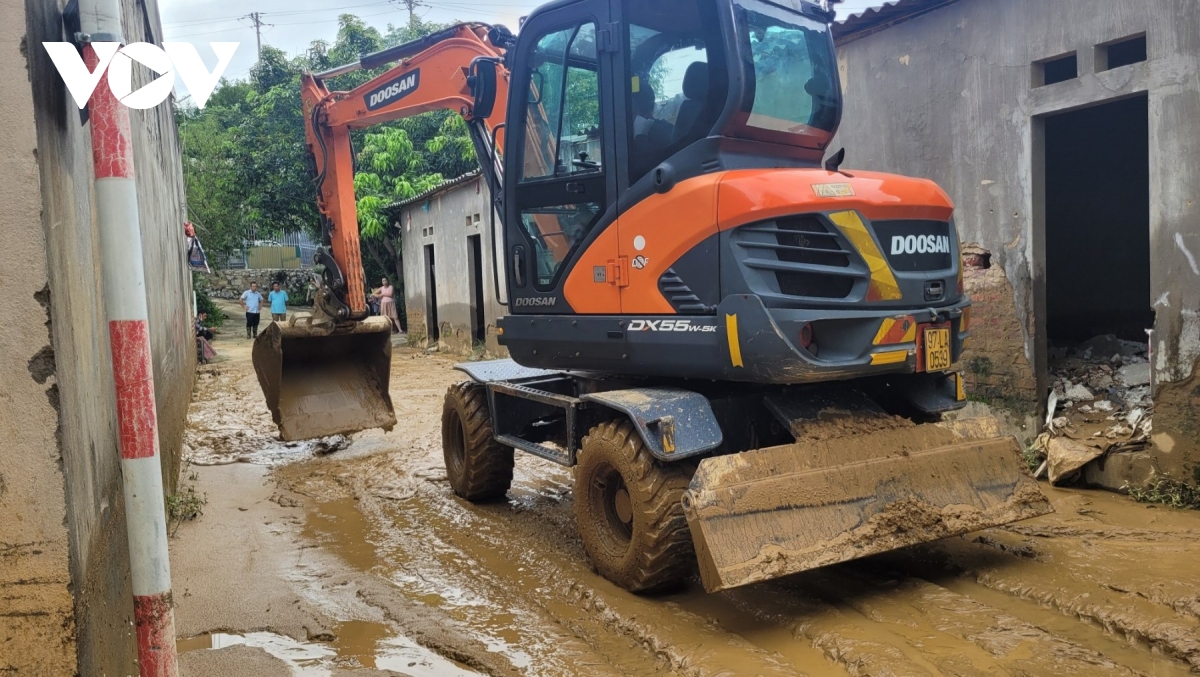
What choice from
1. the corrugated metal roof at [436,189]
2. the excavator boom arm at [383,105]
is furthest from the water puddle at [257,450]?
the corrugated metal roof at [436,189]

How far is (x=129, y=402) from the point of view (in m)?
2.35

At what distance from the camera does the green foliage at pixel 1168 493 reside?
5434 mm

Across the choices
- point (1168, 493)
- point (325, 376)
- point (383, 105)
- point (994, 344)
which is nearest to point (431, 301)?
point (325, 376)

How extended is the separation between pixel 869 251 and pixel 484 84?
2.70m

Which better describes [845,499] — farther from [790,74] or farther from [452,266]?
[452,266]

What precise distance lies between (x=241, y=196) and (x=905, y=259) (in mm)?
21307

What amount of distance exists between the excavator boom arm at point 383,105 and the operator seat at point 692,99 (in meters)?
1.59

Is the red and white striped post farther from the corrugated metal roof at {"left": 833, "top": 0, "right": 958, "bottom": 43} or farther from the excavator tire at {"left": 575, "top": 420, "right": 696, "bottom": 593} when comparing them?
the corrugated metal roof at {"left": 833, "top": 0, "right": 958, "bottom": 43}

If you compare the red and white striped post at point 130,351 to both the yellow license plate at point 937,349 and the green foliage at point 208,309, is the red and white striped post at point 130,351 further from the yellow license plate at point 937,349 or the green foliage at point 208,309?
the green foliage at point 208,309

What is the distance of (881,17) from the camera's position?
283 inches

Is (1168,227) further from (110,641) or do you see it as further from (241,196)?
(241,196)

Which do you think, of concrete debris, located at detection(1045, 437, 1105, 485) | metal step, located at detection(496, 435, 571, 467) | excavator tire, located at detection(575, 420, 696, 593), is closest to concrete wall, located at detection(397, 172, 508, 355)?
metal step, located at detection(496, 435, 571, 467)

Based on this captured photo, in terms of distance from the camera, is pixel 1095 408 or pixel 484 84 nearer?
pixel 484 84

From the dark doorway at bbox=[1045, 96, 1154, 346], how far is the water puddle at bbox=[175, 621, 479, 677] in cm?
676
